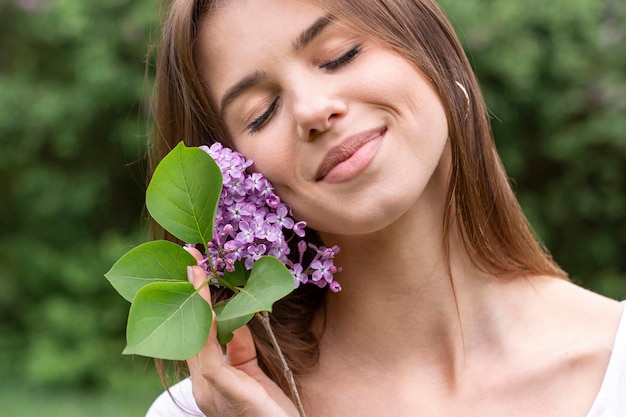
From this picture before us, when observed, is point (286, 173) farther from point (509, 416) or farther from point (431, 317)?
point (509, 416)

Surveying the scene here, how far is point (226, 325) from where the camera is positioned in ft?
5.78

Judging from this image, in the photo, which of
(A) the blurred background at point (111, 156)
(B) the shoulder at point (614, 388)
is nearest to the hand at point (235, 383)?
(B) the shoulder at point (614, 388)

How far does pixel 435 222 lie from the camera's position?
2.31 m

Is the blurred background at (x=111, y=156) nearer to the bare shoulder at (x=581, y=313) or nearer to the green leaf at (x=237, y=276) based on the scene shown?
the bare shoulder at (x=581, y=313)

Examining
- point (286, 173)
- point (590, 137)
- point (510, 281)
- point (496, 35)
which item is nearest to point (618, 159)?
point (590, 137)

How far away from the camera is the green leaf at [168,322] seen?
5.07ft

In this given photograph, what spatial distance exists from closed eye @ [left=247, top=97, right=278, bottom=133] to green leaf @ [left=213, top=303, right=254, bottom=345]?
1.51ft

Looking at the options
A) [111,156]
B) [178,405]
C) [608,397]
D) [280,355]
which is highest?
[280,355]

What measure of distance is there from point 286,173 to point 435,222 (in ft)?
1.65

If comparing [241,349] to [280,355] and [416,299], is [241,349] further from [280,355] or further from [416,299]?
[416,299]

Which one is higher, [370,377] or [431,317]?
[431,317]

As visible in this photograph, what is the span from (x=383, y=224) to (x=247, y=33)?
0.53 m

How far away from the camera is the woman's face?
1.94 metres

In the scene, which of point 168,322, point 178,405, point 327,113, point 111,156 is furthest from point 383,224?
point 111,156
